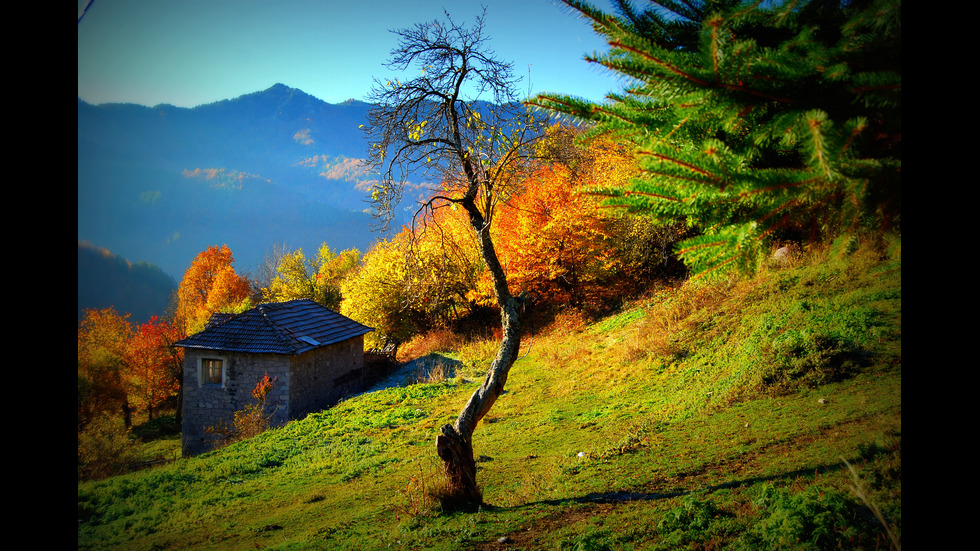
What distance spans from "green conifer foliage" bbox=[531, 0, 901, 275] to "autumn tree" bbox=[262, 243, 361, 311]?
35.4m

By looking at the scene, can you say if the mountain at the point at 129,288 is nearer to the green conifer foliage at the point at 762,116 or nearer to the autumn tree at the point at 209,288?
the autumn tree at the point at 209,288

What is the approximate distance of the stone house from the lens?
1516 centimetres

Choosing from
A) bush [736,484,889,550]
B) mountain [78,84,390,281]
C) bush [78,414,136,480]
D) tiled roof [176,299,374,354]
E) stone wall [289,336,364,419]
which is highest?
mountain [78,84,390,281]

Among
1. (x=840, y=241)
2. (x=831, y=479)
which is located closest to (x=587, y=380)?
(x=831, y=479)

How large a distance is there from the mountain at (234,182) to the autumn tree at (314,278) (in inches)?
1192

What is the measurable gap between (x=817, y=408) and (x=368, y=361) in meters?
19.1

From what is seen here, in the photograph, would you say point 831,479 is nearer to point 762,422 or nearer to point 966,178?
point 762,422

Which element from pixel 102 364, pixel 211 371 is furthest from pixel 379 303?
pixel 102 364

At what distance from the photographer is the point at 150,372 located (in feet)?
87.0

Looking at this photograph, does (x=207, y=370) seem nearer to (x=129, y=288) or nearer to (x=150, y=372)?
(x=150, y=372)

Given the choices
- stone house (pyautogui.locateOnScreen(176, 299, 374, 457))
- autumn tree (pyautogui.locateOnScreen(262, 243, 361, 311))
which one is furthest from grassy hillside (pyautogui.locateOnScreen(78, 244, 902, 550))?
autumn tree (pyautogui.locateOnScreen(262, 243, 361, 311))

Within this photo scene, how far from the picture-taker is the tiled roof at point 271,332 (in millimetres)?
15398

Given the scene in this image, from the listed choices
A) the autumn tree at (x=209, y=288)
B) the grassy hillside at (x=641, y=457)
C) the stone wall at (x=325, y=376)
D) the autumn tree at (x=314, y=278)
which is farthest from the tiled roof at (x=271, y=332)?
the autumn tree at (x=209, y=288)

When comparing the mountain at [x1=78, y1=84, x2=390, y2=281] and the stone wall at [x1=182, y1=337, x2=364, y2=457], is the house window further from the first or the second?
the mountain at [x1=78, y1=84, x2=390, y2=281]
